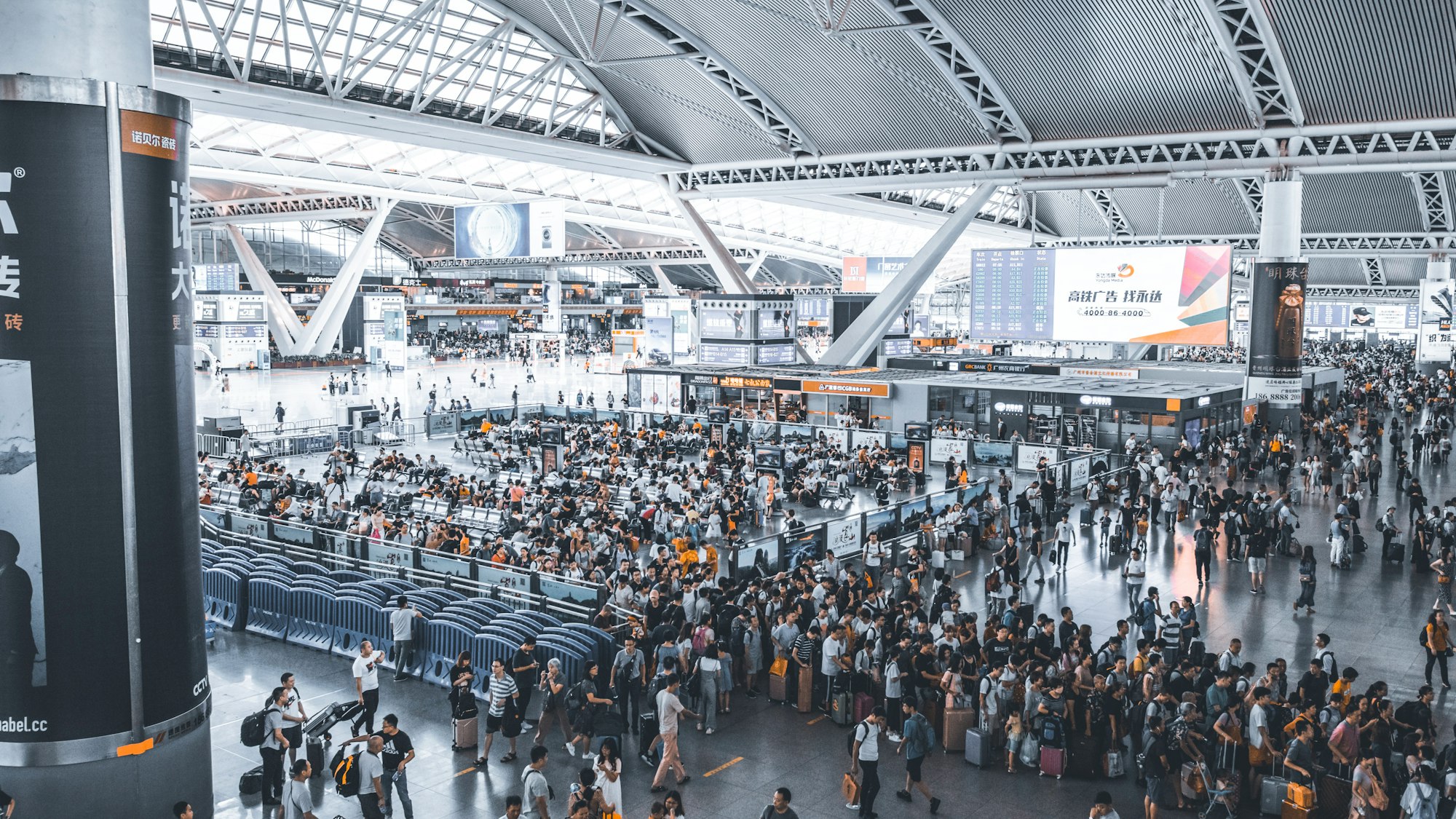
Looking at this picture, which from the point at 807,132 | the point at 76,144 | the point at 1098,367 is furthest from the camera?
the point at 1098,367

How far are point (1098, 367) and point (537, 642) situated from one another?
38708mm

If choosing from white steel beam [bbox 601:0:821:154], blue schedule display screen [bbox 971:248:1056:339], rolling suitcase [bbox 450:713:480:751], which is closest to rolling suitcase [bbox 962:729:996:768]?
rolling suitcase [bbox 450:713:480:751]

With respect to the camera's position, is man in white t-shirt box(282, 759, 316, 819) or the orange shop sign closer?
man in white t-shirt box(282, 759, 316, 819)

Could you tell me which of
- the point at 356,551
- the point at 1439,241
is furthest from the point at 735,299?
the point at 1439,241

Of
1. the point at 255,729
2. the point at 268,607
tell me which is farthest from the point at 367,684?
the point at 268,607

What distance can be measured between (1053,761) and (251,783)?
7.27 metres

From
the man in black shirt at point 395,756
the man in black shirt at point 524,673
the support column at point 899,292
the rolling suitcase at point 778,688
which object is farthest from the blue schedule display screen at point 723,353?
the man in black shirt at point 395,756

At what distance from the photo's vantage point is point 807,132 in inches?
1527

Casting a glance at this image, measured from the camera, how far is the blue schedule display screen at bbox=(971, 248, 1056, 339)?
3838 cm

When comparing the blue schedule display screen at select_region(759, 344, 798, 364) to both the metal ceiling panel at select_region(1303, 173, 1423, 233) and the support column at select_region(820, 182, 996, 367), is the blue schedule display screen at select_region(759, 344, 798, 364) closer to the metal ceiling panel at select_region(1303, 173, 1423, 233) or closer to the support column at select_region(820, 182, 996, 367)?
the support column at select_region(820, 182, 996, 367)

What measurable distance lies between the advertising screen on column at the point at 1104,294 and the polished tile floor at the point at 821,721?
18.2 metres

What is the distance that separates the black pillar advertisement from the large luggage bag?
22.6ft

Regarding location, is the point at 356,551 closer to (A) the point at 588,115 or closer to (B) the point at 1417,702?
(B) the point at 1417,702

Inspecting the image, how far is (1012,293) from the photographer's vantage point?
128 feet
